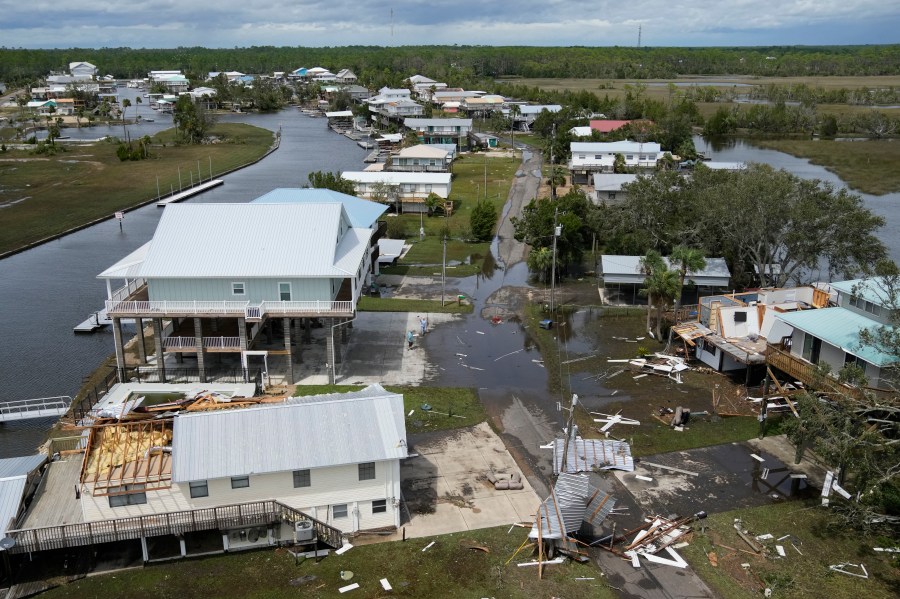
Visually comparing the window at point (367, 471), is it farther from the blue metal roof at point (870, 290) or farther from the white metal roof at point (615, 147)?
the white metal roof at point (615, 147)

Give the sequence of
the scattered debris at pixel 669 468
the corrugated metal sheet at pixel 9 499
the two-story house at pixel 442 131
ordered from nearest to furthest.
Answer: the corrugated metal sheet at pixel 9 499, the scattered debris at pixel 669 468, the two-story house at pixel 442 131

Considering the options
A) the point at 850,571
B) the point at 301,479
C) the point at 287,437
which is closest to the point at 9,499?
the point at 287,437

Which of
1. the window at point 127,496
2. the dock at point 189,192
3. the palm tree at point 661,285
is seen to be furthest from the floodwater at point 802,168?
the dock at point 189,192

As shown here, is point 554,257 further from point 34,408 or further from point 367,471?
point 34,408

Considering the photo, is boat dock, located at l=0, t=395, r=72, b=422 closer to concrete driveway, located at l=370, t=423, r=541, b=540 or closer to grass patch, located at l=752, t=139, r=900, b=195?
concrete driveway, located at l=370, t=423, r=541, b=540

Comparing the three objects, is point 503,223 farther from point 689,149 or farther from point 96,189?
point 96,189

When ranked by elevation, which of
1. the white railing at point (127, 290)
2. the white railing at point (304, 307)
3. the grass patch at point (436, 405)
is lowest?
the grass patch at point (436, 405)

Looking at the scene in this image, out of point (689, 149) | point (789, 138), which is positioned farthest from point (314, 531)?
point (789, 138)

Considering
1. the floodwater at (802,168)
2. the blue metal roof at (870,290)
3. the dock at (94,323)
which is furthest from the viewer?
the floodwater at (802,168)
